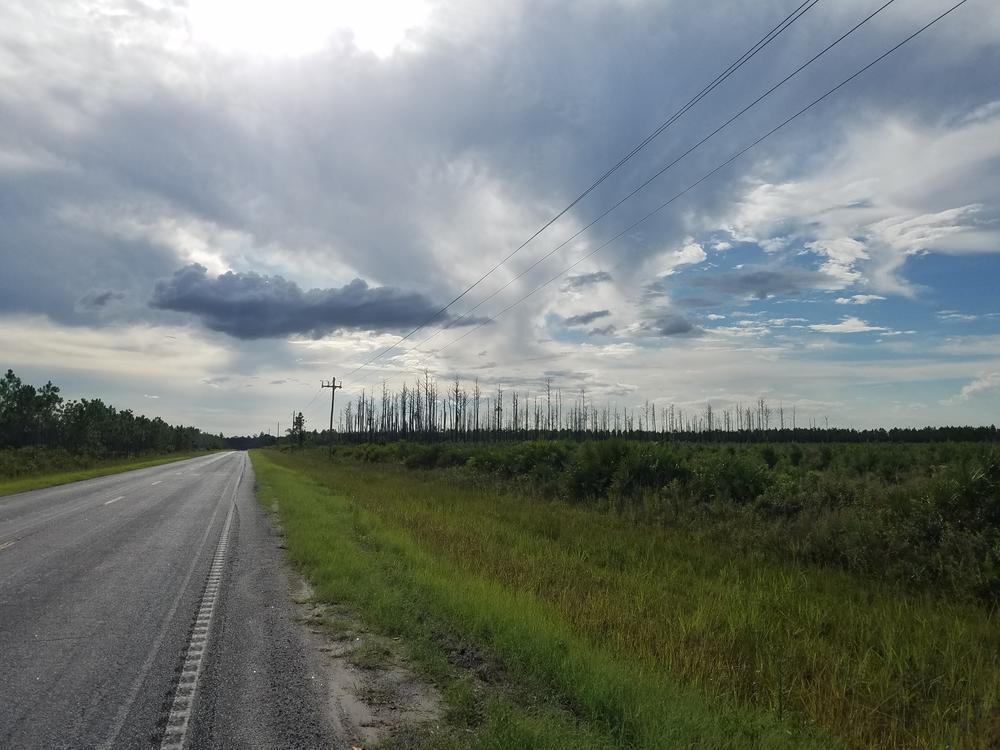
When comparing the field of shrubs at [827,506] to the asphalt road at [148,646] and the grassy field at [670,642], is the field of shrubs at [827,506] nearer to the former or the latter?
the grassy field at [670,642]

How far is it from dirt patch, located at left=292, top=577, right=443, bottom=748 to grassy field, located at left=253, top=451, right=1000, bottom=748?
0.87 feet

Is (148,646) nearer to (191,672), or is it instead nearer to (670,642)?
(191,672)

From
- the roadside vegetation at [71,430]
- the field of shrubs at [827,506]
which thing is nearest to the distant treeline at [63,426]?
the roadside vegetation at [71,430]

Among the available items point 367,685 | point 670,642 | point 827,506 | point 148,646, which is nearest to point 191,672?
point 148,646

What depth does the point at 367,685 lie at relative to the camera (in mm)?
5816

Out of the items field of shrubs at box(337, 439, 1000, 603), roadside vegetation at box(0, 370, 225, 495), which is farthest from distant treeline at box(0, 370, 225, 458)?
field of shrubs at box(337, 439, 1000, 603)

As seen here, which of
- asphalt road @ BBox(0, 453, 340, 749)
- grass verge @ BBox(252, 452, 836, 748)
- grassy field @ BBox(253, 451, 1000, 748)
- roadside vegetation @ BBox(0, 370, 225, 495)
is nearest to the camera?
grass verge @ BBox(252, 452, 836, 748)

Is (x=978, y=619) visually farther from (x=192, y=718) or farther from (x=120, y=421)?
(x=120, y=421)

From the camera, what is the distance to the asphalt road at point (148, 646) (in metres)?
4.87

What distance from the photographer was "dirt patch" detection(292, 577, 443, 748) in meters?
4.95

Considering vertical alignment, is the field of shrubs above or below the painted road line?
above

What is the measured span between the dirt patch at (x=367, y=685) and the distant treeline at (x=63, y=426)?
82.7 meters

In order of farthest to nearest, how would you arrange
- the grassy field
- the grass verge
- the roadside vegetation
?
the roadside vegetation, the grassy field, the grass verge

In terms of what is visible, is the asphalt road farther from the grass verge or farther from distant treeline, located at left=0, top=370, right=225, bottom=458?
distant treeline, located at left=0, top=370, right=225, bottom=458
